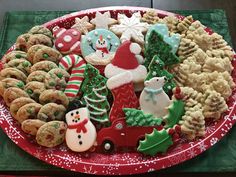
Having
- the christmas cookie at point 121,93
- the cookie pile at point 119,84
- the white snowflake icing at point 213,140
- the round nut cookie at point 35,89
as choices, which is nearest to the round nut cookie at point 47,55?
the cookie pile at point 119,84

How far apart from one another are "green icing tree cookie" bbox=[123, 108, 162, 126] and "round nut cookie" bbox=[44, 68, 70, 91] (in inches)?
8.5

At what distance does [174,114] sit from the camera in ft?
4.09

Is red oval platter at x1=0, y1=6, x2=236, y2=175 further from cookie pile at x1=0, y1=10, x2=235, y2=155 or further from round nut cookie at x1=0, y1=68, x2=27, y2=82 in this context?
round nut cookie at x1=0, y1=68, x2=27, y2=82

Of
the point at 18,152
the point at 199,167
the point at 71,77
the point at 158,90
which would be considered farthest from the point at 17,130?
the point at 199,167

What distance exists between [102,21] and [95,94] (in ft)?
1.09

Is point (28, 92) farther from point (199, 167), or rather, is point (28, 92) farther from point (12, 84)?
point (199, 167)

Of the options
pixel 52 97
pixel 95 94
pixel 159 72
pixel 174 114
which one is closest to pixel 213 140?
pixel 174 114

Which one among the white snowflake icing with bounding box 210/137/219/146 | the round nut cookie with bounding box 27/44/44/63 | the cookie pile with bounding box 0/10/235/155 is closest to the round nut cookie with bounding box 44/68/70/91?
the cookie pile with bounding box 0/10/235/155

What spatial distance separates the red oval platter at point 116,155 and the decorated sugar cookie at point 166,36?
0.26 m

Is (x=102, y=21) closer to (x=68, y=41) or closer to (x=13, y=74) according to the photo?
(x=68, y=41)

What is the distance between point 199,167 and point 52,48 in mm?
575

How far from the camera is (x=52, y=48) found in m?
1.43

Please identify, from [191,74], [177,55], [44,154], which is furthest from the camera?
[177,55]

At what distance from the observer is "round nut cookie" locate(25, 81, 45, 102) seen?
4.24 feet
